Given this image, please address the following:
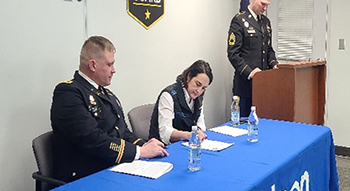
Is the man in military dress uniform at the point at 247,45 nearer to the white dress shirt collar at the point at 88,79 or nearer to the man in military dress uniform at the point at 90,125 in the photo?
the man in military dress uniform at the point at 90,125

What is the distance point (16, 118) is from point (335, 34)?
3.65 metres

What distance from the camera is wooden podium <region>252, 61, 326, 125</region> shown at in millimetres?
3281

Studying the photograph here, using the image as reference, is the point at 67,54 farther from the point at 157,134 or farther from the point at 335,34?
the point at 335,34

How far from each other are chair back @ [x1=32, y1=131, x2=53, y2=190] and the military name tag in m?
1.54

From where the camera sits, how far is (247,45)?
4078 millimetres

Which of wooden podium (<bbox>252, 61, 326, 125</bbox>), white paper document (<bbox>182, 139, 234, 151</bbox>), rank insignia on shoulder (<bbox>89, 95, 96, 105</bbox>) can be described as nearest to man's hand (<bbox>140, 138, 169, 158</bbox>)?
white paper document (<bbox>182, 139, 234, 151</bbox>)

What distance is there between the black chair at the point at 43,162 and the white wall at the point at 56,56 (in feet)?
1.42

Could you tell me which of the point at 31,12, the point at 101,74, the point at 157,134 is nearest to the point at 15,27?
the point at 31,12

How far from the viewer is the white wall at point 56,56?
2.56m

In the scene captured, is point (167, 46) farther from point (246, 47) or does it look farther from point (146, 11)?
point (246, 47)

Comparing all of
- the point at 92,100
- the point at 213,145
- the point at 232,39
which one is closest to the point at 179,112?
the point at 213,145

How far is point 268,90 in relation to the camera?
3412mm

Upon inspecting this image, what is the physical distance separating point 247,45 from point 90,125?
7.76 ft

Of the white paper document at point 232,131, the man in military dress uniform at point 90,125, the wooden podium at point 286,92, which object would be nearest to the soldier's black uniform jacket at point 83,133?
the man in military dress uniform at point 90,125
